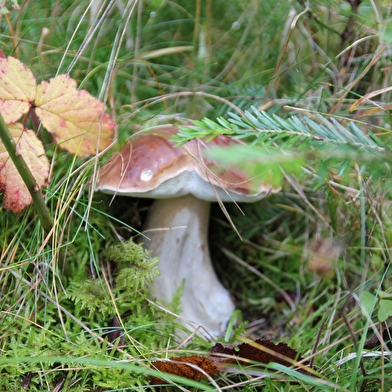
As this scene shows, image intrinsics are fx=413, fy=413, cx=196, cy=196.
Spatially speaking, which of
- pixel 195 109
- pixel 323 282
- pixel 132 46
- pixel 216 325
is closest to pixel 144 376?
pixel 216 325

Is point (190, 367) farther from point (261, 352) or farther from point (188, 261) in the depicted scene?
point (188, 261)

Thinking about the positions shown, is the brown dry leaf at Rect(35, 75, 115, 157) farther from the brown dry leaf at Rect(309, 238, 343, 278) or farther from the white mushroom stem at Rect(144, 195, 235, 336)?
the brown dry leaf at Rect(309, 238, 343, 278)

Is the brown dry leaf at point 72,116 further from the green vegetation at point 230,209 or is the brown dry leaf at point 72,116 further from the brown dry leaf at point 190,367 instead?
the brown dry leaf at point 190,367

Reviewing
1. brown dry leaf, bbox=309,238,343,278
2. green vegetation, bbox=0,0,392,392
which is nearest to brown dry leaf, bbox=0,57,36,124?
green vegetation, bbox=0,0,392,392

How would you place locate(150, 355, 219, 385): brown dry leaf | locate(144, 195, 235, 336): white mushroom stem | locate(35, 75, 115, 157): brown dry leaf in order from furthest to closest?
1. locate(144, 195, 235, 336): white mushroom stem
2. locate(35, 75, 115, 157): brown dry leaf
3. locate(150, 355, 219, 385): brown dry leaf

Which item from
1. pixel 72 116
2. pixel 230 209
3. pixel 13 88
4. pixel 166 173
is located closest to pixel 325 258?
pixel 230 209

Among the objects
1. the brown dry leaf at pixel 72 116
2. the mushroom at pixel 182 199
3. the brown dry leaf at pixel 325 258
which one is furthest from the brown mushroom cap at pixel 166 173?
the brown dry leaf at pixel 325 258
